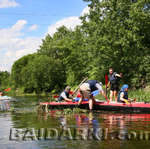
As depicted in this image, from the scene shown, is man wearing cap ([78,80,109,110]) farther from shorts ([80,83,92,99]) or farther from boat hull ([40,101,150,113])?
boat hull ([40,101,150,113])

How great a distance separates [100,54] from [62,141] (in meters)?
23.7

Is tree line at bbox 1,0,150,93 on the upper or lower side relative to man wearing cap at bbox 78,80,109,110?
upper

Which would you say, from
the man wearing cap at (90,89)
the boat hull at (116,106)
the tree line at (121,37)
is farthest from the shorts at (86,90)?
the tree line at (121,37)

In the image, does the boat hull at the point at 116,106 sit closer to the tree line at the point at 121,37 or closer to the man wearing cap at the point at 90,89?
the man wearing cap at the point at 90,89

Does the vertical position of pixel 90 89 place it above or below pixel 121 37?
below

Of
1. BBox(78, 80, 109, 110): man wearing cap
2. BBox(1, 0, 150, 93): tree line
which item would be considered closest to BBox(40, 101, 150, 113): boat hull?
BBox(78, 80, 109, 110): man wearing cap

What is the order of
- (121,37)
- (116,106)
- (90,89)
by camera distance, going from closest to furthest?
(116,106), (90,89), (121,37)

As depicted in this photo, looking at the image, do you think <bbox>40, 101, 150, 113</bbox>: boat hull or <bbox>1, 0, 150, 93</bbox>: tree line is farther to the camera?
<bbox>1, 0, 150, 93</bbox>: tree line

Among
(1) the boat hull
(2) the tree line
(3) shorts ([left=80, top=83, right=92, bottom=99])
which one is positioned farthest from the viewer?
(2) the tree line

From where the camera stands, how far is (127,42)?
27234 millimetres

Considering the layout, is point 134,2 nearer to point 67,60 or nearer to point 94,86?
point 94,86

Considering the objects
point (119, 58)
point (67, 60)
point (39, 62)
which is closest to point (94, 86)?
point (119, 58)

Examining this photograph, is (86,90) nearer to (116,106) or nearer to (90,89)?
(90,89)

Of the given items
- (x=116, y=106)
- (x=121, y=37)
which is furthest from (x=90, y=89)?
(x=121, y=37)
